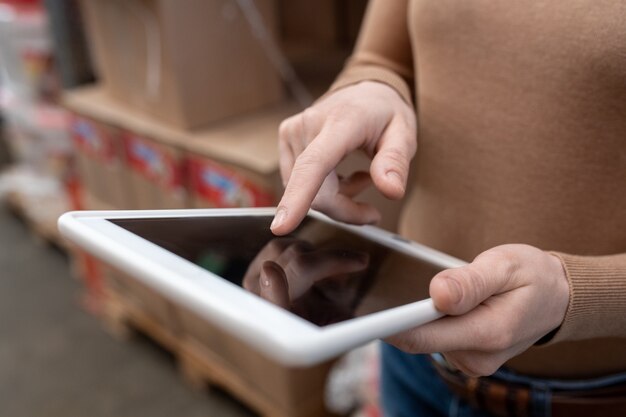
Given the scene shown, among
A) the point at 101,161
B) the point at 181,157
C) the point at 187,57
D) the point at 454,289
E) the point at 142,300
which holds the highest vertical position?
the point at 454,289

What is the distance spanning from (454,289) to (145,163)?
110cm

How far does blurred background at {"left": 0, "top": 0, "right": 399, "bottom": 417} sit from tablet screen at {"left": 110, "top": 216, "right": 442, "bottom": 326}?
0.20 metres

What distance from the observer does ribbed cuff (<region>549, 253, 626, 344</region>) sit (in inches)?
16.1

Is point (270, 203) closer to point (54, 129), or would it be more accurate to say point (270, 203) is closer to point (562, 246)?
point (562, 246)

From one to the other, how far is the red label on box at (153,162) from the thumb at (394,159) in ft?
2.64

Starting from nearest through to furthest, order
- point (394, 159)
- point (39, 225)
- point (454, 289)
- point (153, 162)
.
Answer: point (454, 289)
point (394, 159)
point (153, 162)
point (39, 225)

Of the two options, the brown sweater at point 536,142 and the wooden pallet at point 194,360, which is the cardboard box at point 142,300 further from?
the brown sweater at point 536,142

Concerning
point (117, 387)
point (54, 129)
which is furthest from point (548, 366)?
point (54, 129)

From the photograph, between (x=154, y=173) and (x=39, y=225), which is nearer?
(x=154, y=173)

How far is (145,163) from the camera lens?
1325 millimetres

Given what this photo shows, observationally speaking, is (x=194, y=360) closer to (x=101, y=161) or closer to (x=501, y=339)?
(x=101, y=161)

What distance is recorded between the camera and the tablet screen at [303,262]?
0.38 metres

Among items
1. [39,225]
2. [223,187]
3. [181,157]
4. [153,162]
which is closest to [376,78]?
[223,187]

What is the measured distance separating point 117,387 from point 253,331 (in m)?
1.37
